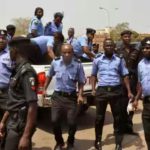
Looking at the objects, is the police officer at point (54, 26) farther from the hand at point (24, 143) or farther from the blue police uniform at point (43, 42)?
the hand at point (24, 143)

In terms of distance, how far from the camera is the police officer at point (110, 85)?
19.6 ft

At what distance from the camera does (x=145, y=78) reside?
4.98 metres

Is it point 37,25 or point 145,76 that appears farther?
point 37,25

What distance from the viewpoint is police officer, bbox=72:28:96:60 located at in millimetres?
8117

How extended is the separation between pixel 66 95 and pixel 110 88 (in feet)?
2.25

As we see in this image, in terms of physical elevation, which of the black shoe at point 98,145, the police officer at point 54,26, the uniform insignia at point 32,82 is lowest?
the black shoe at point 98,145

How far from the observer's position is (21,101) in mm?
3678

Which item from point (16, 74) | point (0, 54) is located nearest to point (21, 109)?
point (16, 74)

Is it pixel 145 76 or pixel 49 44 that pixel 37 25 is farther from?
pixel 145 76

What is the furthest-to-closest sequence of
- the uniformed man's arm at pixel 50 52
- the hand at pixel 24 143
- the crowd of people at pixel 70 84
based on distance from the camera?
the uniformed man's arm at pixel 50 52 < the crowd of people at pixel 70 84 < the hand at pixel 24 143

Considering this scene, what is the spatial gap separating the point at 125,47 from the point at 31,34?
2813 millimetres

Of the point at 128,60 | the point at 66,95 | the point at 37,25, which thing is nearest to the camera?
the point at 66,95

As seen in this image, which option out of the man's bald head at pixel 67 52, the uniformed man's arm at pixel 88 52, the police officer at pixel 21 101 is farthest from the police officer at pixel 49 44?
the police officer at pixel 21 101

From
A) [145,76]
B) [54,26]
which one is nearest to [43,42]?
[54,26]
